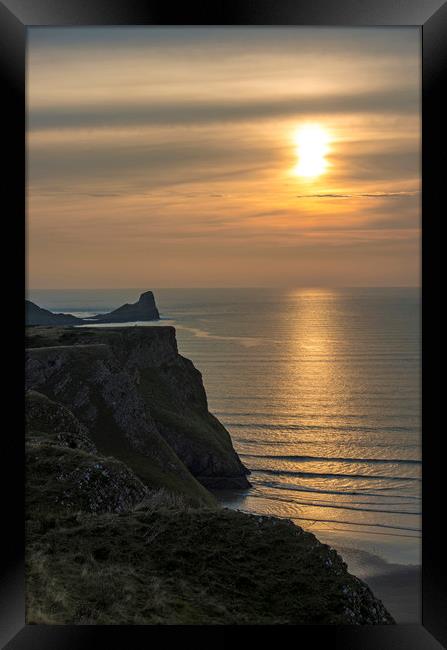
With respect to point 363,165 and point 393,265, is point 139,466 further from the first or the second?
point 393,265

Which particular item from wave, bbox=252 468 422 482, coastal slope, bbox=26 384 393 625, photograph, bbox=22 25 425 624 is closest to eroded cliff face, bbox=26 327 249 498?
photograph, bbox=22 25 425 624

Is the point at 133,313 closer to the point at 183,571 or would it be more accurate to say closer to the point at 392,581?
the point at 392,581

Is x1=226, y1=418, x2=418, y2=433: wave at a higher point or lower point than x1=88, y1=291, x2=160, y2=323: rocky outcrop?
lower

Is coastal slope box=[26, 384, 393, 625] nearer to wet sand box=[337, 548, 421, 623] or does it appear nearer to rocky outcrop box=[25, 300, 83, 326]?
wet sand box=[337, 548, 421, 623]

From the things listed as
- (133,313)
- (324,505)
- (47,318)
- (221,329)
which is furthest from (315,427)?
(221,329)

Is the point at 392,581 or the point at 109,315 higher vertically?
the point at 109,315

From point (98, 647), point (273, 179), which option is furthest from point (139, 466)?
point (273, 179)

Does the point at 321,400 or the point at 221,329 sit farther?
the point at 221,329
